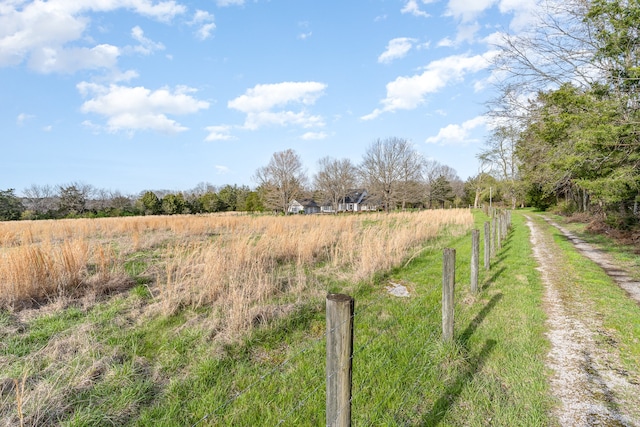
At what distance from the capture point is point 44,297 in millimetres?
5172

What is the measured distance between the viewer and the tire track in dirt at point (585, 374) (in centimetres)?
254

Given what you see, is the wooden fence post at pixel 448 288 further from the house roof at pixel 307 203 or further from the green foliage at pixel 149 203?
the house roof at pixel 307 203

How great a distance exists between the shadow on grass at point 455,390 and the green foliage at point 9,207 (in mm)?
52850

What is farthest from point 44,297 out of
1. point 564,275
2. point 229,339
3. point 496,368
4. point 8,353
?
point 564,275

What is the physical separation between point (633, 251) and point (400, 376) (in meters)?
11.7

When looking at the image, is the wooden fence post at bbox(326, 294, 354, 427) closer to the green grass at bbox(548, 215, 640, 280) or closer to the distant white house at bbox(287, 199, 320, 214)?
the green grass at bbox(548, 215, 640, 280)

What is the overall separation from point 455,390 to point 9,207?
2127 inches

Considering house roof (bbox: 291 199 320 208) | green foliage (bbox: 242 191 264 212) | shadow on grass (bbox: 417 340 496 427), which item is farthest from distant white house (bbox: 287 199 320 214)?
shadow on grass (bbox: 417 340 496 427)

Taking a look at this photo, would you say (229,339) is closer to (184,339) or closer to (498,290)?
(184,339)

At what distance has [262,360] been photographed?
3.42 meters

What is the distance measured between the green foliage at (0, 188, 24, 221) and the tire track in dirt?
53731 mm

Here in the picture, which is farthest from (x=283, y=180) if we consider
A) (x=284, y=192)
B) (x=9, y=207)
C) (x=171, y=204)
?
(x=9, y=207)

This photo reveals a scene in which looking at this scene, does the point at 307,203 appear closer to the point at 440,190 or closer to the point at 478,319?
the point at 440,190

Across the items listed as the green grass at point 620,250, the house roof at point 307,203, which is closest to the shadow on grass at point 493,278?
the green grass at point 620,250
